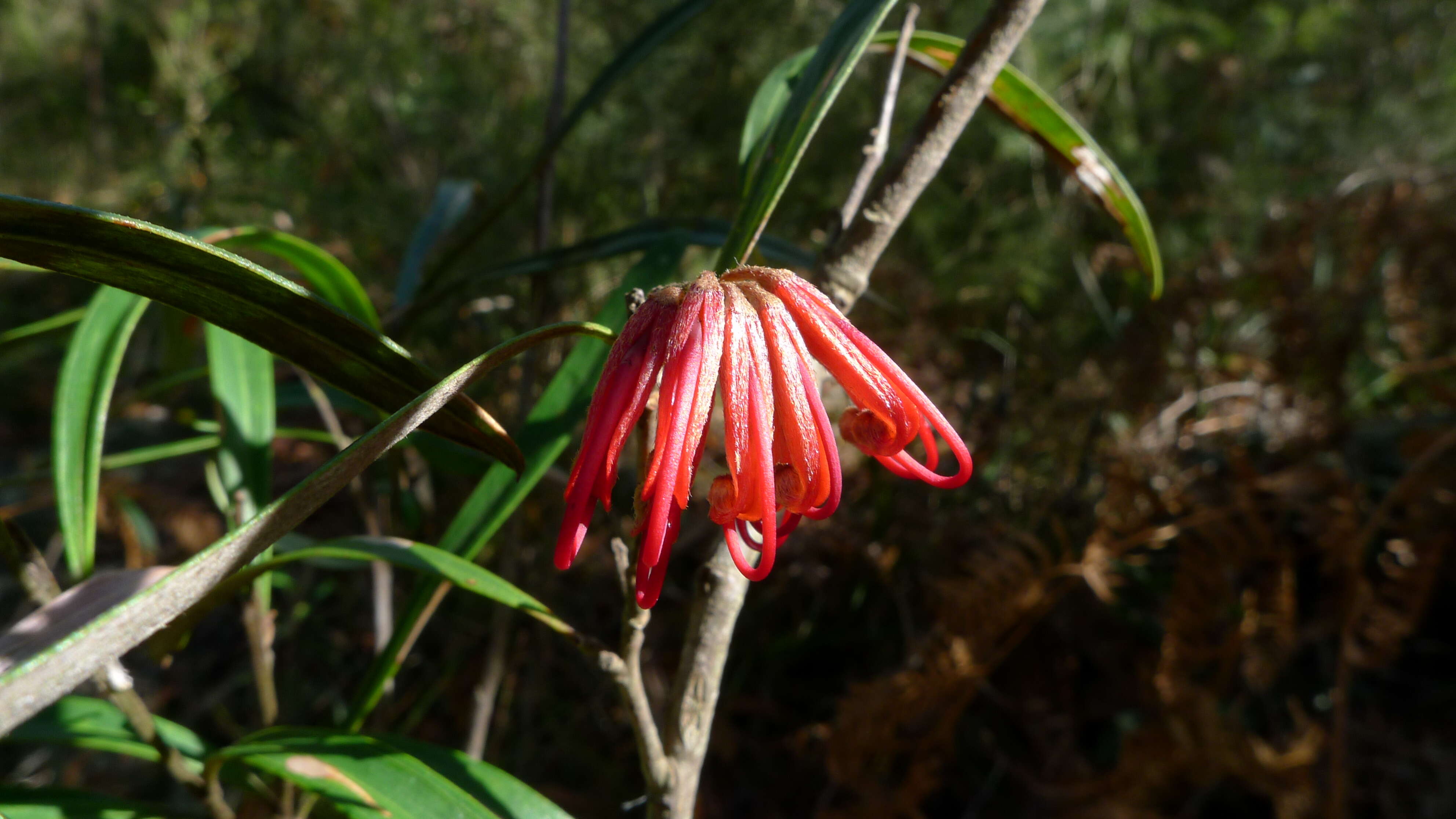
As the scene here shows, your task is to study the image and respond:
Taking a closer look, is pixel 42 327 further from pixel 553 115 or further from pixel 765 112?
pixel 765 112

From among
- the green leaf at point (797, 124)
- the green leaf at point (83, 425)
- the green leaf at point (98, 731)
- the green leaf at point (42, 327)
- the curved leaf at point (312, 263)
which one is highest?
the green leaf at point (42, 327)

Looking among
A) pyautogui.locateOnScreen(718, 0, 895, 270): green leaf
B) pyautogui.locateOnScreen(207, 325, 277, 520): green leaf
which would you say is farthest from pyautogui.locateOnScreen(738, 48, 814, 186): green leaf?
pyautogui.locateOnScreen(207, 325, 277, 520): green leaf

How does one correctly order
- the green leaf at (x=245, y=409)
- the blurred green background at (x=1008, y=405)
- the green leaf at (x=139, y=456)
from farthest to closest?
1. the blurred green background at (x=1008, y=405)
2. the green leaf at (x=139, y=456)
3. the green leaf at (x=245, y=409)

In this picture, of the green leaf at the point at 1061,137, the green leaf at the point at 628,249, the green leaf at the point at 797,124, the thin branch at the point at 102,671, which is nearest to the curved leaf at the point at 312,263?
the green leaf at the point at 628,249

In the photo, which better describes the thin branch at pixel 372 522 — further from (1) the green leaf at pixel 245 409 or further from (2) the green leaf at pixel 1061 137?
(2) the green leaf at pixel 1061 137

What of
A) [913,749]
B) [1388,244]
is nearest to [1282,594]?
[913,749]

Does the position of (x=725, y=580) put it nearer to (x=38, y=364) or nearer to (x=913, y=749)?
(x=913, y=749)
